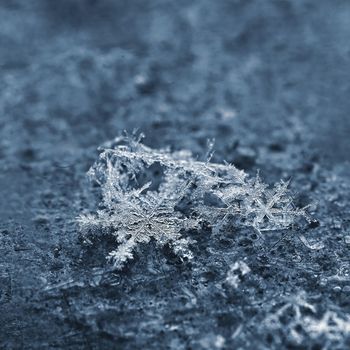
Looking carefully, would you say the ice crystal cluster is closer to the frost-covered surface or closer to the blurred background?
the frost-covered surface

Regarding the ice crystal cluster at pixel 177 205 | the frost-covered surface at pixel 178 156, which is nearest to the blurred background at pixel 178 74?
the frost-covered surface at pixel 178 156

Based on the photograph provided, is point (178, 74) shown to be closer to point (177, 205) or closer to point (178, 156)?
point (178, 156)

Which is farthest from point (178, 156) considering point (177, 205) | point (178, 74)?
point (178, 74)

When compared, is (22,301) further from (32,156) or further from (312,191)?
(312,191)

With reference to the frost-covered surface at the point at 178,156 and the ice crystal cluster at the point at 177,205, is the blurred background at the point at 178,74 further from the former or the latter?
the ice crystal cluster at the point at 177,205

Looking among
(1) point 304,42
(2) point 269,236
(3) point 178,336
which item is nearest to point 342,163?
(2) point 269,236

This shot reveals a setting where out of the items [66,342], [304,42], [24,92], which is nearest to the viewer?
[66,342]

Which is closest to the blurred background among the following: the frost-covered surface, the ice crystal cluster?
the frost-covered surface
